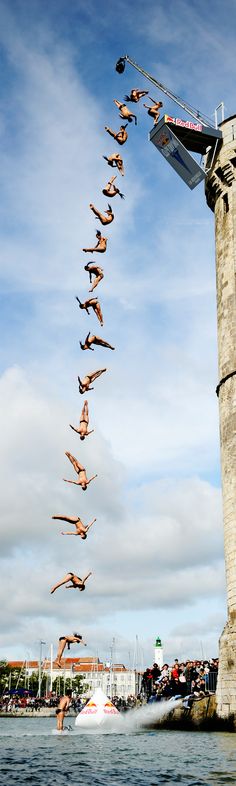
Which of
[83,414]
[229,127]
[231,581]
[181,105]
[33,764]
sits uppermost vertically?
[181,105]

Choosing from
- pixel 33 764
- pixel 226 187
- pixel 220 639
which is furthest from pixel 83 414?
pixel 226 187

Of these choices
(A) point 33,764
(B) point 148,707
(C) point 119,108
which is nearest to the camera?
(A) point 33,764

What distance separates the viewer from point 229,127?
36219 millimetres

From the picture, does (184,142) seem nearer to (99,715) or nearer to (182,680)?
(182,680)

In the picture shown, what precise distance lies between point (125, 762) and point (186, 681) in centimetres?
1361

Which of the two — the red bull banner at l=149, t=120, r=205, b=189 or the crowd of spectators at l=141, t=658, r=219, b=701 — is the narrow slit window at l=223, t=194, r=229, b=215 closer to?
the red bull banner at l=149, t=120, r=205, b=189

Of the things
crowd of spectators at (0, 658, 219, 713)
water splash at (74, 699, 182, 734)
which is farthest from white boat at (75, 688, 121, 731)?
crowd of spectators at (0, 658, 219, 713)

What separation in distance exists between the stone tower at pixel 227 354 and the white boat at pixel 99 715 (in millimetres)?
6482

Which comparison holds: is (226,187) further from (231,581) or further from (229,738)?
(229,738)

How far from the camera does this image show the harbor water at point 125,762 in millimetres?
13871

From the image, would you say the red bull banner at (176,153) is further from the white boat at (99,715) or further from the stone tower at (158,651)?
the stone tower at (158,651)

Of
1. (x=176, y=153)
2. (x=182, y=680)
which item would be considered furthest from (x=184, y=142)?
(x=182, y=680)

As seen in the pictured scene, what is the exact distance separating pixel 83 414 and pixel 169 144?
23.2 metres

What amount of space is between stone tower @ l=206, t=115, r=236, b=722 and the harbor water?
280cm
